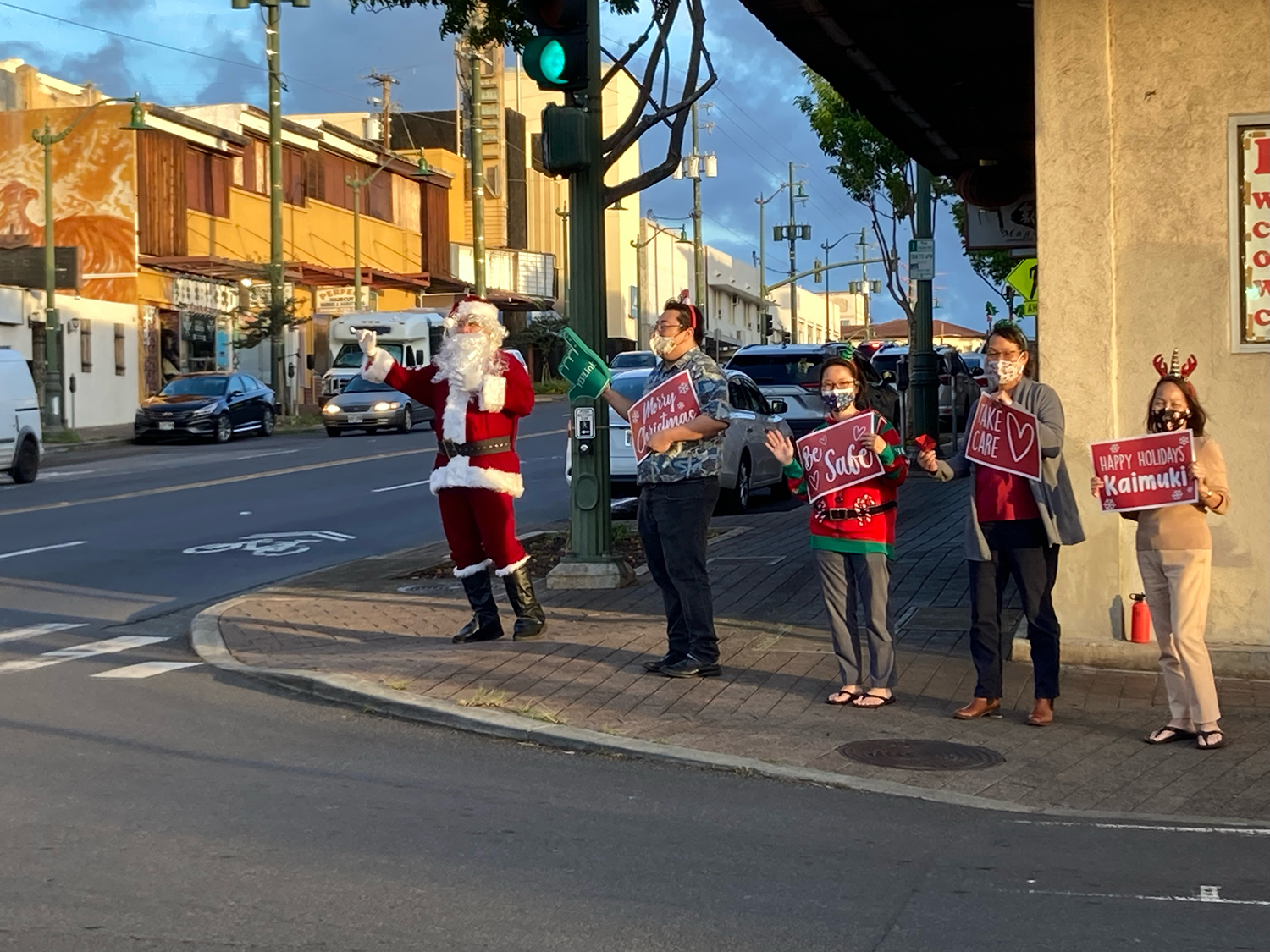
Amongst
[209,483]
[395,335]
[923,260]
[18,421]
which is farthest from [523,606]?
[395,335]

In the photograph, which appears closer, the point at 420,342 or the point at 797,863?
the point at 797,863

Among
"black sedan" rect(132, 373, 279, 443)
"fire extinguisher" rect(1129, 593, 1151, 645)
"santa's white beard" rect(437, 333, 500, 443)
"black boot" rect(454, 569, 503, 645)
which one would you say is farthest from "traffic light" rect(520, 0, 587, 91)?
"black sedan" rect(132, 373, 279, 443)

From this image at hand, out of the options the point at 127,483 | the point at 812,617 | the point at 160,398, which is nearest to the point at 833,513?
the point at 812,617

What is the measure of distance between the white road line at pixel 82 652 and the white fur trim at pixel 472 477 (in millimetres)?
2259

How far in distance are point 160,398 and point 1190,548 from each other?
32603 mm

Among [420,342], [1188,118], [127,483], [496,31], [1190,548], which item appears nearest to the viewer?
[1190,548]

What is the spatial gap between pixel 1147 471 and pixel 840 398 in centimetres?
153

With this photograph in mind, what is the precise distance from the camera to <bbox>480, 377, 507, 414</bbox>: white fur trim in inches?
406

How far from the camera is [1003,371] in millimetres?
8438

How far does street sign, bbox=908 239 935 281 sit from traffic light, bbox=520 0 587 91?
1575 cm

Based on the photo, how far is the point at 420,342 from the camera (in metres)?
43.5

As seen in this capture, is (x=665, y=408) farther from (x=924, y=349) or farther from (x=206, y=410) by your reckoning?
(x=206, y=410)

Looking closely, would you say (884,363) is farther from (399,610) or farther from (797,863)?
(797,863)

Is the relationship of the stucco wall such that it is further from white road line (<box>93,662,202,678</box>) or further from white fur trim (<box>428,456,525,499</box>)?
white road line (<box>93,662,202,678</box>)
